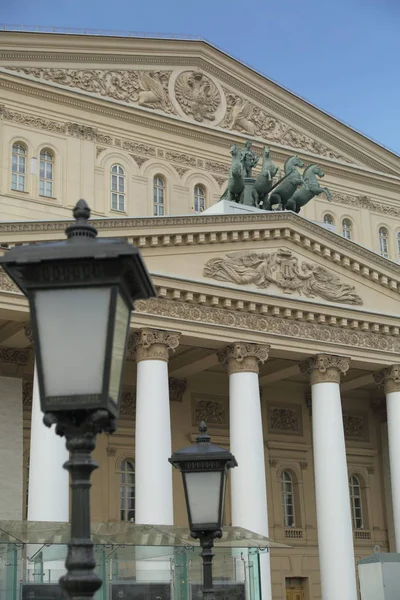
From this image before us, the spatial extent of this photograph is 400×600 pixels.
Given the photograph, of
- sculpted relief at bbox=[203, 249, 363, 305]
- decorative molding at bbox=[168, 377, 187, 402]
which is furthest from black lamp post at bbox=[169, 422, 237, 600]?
decorative molding at bbox=[168, 377, 187, 402]

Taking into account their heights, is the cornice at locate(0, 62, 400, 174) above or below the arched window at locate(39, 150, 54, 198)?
above

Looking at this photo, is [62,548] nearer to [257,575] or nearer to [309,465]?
[257,575]

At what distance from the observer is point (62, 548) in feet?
60.1

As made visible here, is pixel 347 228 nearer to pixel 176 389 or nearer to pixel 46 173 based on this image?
pixel 176 389

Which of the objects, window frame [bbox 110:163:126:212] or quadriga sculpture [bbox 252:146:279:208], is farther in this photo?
window frame [bbox 110:163:126:212]

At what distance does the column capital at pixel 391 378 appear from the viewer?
27469 mm

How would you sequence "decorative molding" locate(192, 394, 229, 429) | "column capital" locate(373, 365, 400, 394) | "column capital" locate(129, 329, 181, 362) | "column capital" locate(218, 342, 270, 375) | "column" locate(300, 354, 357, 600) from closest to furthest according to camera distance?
"column capital" locate(129, 329, 181, 362)
"column" locate(300, 354, 357, 600)
"column capital" locate(218, 342, 270, 375)
"column capital" locate(373, 365, 400, 394)
"decorative molding" locate(192, 394, 229, 429)

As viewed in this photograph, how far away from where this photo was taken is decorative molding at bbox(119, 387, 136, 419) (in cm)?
2897

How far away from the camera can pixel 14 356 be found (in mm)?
26375

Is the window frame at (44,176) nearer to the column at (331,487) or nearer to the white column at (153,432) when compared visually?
the white column at (153,432)

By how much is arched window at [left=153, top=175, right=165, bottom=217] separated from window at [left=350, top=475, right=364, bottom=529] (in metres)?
11.3

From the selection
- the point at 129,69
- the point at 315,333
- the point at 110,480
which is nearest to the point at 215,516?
the point at 315,333

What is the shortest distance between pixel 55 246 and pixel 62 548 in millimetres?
14012

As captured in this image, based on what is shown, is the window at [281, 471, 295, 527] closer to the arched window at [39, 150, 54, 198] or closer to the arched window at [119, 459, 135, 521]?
the arched window at [119, 459, 135, 521]
